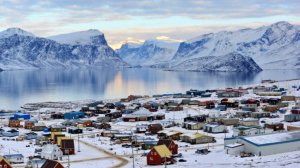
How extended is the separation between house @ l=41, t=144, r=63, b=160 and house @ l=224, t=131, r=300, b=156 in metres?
13.4

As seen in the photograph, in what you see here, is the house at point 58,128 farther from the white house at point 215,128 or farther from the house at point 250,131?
the house at point 250,131

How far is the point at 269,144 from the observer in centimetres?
3806

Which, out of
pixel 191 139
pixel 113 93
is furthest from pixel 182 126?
pixel 113 93

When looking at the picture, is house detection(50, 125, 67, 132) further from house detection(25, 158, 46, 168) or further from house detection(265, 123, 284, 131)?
house detection(265, 123, 284, 131)

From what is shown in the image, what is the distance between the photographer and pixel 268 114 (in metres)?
68.8

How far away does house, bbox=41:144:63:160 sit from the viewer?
41719 millimetres

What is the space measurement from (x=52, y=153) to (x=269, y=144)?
1691cm

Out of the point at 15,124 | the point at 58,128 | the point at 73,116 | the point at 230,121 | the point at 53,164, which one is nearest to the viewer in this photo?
the point at 53,164

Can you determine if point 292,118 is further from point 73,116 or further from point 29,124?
point 29,124

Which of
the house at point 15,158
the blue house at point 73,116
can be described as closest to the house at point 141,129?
the blue house at point 73,116

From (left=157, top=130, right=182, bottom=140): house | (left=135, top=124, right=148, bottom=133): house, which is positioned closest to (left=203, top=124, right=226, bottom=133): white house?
(left=157, top=130, right=182, bottom=140): house

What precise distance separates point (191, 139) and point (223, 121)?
13.6m

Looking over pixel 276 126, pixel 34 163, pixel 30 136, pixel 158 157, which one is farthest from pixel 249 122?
pixel 34 163

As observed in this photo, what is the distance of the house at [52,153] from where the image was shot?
41.7 metres
